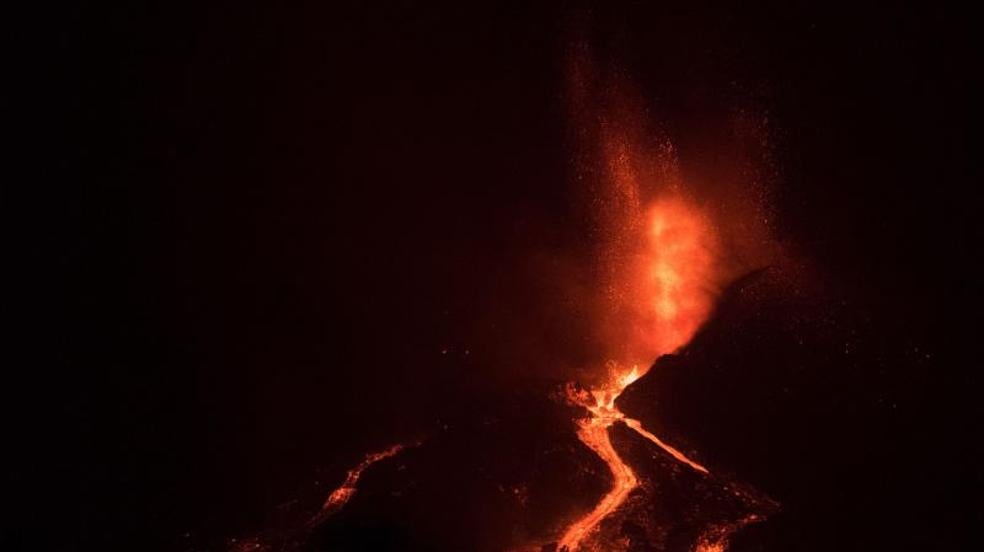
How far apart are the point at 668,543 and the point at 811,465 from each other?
16.7 ft

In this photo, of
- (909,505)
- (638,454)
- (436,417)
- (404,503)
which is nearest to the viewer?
(909,505)

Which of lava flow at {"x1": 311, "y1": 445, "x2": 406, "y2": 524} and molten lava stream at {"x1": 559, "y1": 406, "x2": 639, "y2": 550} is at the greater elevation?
lava flow at {"x1": 311, "y1": 445, "x2": 406, "y2": 524}

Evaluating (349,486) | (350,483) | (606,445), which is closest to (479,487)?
(606,445)

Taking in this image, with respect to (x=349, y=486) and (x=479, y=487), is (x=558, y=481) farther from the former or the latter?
(x=349, y=486)

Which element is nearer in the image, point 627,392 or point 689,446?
point 689,446

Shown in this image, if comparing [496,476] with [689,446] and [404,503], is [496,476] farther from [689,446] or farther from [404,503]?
[689,446]

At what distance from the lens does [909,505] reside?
44.0 feet

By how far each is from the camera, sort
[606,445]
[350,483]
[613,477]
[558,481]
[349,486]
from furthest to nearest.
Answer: [350,483]
[349,486]
[606,445]
[613,477]
[558,481]

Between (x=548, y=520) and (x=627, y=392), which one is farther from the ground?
(x=627, y=392)

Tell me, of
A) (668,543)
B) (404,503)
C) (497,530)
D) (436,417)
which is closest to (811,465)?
(668,543)

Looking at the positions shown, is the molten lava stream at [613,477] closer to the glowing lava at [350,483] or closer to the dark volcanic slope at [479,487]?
the dark volcanic slope at [479,487]

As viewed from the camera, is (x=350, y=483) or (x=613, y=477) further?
(x=350, y=483)

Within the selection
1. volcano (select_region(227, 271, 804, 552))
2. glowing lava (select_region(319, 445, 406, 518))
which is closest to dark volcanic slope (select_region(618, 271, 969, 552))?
volcano (select_region(227, 271, 804, 552))

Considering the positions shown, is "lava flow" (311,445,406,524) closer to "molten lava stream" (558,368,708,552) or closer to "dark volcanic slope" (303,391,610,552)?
"dark volcanic slope" (303,391,610,552)
